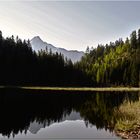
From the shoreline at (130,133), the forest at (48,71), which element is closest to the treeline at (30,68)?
the forest at (48,71)

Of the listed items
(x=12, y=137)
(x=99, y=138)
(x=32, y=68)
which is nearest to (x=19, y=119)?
(x=12, y=137)

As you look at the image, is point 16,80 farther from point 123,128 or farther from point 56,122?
point 123,128

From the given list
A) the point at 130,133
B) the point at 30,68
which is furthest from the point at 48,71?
the point at 130,133

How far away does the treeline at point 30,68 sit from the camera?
149 meters

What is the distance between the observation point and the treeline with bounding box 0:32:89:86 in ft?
488

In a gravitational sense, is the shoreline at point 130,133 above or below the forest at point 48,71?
below

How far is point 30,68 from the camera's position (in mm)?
160500

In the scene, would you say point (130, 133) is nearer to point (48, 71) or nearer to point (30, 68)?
point (30, 68)

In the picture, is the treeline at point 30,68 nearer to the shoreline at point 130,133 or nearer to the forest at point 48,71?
the forest at point 48,71

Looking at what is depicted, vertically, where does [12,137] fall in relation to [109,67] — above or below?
below

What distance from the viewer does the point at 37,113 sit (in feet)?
146

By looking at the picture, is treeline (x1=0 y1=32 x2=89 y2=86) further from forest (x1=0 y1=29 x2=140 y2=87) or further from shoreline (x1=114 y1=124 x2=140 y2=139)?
shoreline (x1=114 y1=124 x2=140 y2=139)

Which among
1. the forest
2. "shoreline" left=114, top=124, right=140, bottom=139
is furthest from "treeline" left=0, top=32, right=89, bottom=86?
"shoreline" left=114, top=124, right=140, bottom=139

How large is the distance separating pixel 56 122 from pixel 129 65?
151 metres
